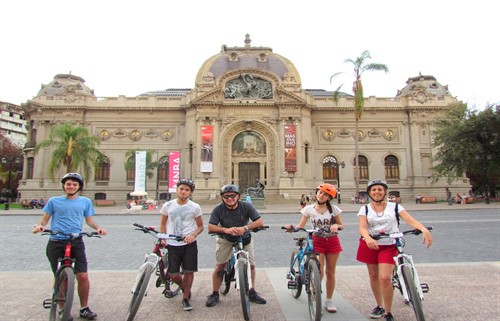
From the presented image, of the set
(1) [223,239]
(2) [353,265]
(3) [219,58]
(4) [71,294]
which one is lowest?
(2) [353,265]

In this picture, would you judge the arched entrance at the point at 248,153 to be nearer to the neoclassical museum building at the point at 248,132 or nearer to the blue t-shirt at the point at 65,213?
the neoclassical museum building at the point at 248,132

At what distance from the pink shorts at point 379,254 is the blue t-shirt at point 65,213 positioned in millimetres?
3847

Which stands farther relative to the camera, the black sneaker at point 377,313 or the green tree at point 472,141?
the green tree at point 472,141

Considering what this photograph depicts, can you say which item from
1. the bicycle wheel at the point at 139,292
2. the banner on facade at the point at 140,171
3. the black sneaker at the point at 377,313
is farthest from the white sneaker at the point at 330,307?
the banner on facade at the point at 140,171

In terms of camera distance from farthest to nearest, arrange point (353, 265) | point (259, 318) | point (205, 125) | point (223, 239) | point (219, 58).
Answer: point (219, 58) → point (205, 125) → point (353, 265) → point (223, 239) → point (259, 318)

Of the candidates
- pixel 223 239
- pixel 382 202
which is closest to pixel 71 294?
pixel 223 239

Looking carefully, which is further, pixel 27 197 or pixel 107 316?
pixel 27 197

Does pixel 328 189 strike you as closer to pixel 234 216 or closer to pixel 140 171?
pixel 234 216

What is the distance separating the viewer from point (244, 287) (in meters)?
4.37

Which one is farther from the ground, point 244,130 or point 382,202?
point 244,130

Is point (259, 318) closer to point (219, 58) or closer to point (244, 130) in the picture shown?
point (244, 130)

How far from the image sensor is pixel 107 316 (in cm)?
461

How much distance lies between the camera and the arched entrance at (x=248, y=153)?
1591 inches

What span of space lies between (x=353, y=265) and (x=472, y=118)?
31.4m
